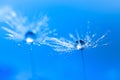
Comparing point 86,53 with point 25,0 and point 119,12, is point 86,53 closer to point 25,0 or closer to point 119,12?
point 119,12

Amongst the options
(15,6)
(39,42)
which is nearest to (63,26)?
(39,42)

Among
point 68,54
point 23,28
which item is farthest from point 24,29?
point 68,54

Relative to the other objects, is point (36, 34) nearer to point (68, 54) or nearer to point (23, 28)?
point (23, 28)

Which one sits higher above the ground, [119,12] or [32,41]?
[119,12]
